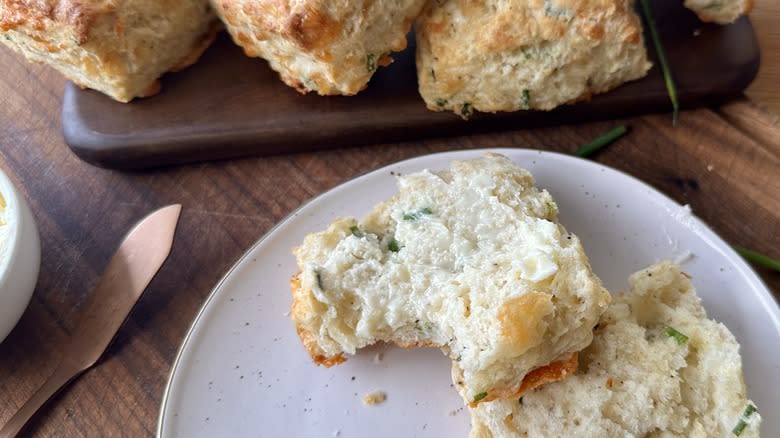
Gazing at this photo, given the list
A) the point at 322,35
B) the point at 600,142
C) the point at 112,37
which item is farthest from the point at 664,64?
the point at 112,37

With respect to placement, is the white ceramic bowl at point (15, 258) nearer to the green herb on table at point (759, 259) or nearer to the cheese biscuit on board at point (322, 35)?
the cheese biscuit on board at point (322, 35)

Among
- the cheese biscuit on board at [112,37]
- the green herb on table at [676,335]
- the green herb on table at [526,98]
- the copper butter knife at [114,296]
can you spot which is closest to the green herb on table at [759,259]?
the green herb on table at [676,335]

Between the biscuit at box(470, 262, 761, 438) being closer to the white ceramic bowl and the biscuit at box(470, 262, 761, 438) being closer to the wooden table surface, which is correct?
the wooden table surface

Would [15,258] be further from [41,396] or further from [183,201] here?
[183,201]

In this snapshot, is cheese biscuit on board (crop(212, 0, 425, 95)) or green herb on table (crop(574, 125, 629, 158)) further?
green herb on table (crop(574, 125, 629, 158))

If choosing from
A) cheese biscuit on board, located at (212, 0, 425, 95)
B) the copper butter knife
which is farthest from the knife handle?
cheese biscuit on board, located at (212, 0, 425, 95)

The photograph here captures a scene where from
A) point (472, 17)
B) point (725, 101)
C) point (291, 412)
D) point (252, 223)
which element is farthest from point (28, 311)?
point (725, 101)

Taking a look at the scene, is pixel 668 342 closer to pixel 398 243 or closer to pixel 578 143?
pixel 398 243
